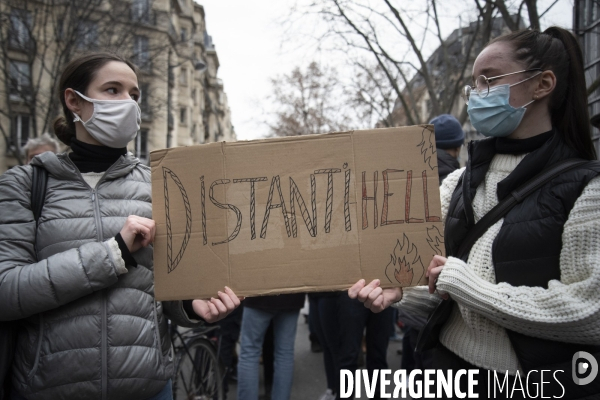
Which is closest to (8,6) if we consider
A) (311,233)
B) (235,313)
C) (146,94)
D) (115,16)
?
(115,16)

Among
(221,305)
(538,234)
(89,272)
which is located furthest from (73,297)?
(538,234)

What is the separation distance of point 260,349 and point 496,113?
262 centimetres

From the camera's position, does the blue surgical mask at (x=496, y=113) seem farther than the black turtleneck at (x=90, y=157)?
No

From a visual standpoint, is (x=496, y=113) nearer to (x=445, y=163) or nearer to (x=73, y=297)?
(x=445, y=163)

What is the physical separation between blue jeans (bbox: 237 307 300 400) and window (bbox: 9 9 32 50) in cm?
955

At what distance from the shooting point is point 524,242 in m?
1.63

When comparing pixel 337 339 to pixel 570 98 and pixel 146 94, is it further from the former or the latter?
pixel 146 94

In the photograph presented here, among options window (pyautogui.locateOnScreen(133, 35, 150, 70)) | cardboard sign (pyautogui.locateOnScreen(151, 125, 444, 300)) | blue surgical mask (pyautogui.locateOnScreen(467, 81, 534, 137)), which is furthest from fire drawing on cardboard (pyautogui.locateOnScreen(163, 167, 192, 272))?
window (pyautogui.locateOnScreen(133, 35, 150, 70))

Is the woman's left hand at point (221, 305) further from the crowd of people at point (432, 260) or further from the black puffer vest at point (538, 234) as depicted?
the black puffer vest at point (538, 234)

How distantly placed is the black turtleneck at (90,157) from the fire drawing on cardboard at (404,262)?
4.19 feet

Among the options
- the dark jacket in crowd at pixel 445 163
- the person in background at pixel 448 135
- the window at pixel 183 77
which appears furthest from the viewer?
the window at pixel 183 77

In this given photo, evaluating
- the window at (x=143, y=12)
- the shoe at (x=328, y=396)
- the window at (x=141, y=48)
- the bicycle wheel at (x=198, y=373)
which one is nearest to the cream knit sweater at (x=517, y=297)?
the bicycle wheel at (x=198, y=373)

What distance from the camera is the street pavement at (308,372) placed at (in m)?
4.88

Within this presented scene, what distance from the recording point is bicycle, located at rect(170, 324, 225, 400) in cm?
399
